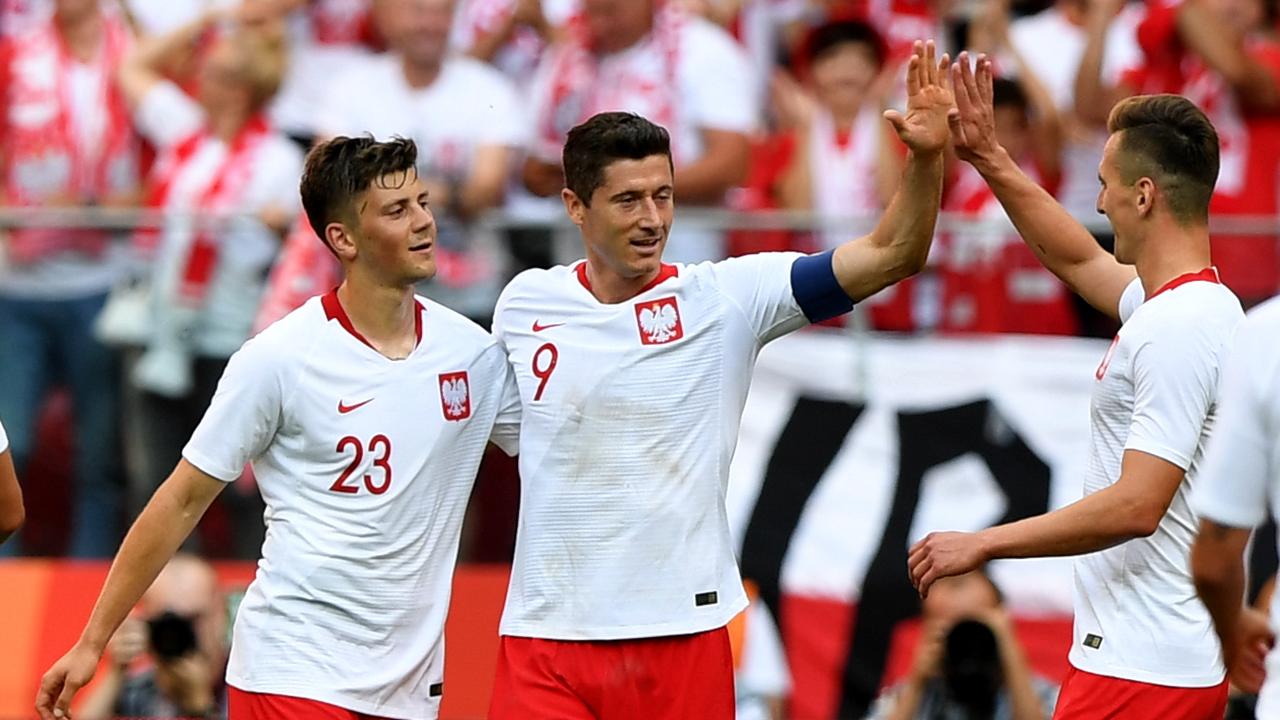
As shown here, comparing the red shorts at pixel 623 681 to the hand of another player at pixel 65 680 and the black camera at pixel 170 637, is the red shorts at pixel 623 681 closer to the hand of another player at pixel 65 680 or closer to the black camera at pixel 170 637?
the hand of another player at pixel 65 680

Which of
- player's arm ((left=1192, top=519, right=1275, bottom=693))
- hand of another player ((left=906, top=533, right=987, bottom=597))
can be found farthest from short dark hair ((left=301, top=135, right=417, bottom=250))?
player's arm ((left=1192, top=519, right=1275, bottom=693))

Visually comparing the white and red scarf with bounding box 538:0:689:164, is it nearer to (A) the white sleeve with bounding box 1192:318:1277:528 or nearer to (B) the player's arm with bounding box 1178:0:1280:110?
(B) the player's arm with bounding box 1178:0:1280:110

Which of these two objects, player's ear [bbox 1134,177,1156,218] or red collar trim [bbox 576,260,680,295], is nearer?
player's ear [bbox 1134,177,1156,218]

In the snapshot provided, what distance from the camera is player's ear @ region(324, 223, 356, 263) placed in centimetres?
611

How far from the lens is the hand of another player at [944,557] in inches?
211

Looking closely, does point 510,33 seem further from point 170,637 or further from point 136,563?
point 136,563

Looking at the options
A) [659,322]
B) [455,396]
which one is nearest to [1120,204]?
[659,322]

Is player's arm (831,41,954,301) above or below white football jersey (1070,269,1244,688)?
above

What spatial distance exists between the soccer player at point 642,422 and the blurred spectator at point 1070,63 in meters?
3.71

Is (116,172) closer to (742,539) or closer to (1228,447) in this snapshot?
(742,539)

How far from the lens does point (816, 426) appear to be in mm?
9352

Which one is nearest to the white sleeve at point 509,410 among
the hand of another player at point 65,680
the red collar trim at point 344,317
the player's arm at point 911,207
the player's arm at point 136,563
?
the red collar trim at point 344,317

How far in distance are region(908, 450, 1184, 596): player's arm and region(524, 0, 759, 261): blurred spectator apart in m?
4.39

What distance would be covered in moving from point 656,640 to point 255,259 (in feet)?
14.2
